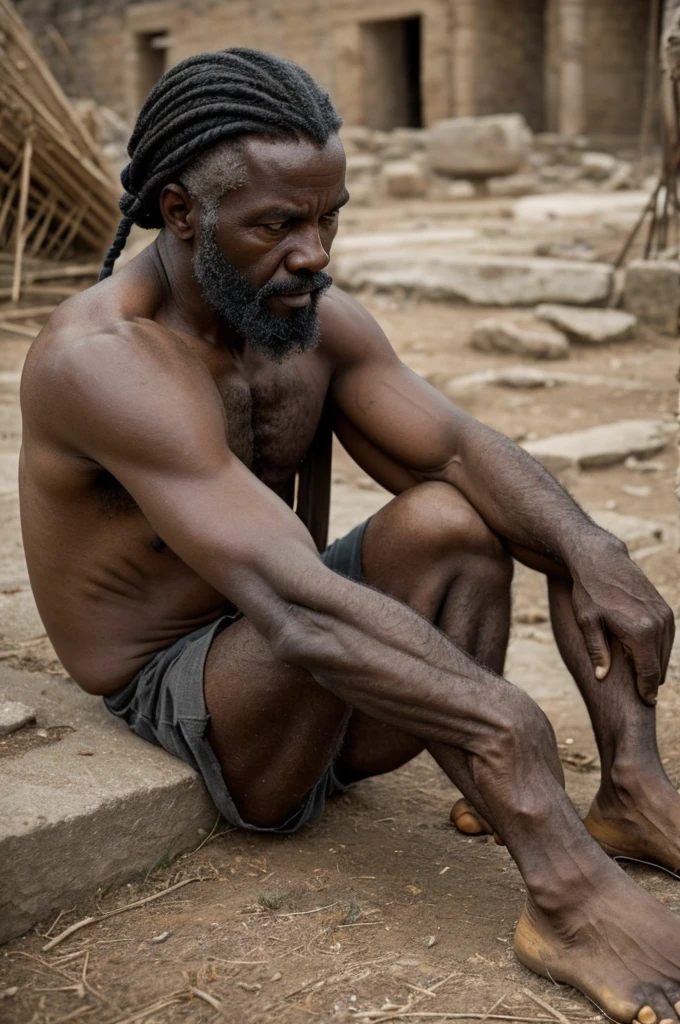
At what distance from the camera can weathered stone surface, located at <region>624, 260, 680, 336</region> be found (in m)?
8.14

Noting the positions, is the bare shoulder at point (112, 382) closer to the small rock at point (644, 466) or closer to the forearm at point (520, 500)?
the forearm at point (520, 500)

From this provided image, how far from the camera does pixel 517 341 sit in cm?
770

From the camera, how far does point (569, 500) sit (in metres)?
2.70

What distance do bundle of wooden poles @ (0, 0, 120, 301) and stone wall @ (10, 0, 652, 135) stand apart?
921cm

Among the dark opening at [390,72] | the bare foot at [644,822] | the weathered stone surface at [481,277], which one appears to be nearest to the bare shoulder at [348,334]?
the bare foot at [644,822]

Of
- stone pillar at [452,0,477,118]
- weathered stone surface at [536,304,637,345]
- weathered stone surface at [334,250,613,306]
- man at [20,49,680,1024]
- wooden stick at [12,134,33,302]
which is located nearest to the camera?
man at [20,49,680,1024]

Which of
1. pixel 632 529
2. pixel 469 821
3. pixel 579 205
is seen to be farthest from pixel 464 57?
pixel 469 821

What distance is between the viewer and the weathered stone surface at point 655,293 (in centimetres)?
814

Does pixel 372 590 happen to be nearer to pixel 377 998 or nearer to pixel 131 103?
pixel 377 998

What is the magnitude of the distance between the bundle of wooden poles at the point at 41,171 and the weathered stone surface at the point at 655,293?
355 centimetres

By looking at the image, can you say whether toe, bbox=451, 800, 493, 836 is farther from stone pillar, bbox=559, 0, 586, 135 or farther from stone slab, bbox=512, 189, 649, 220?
stone pillar, bbox=559, 0, 586, 135

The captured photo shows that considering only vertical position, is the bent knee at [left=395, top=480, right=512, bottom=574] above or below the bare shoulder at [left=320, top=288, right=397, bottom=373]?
below

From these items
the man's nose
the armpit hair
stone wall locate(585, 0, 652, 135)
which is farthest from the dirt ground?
stone wall locate(585, 0, 652, 135)

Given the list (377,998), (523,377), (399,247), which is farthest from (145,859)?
(399,247)
